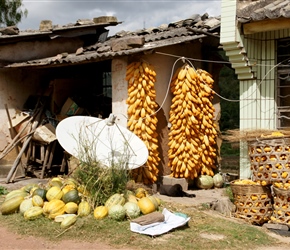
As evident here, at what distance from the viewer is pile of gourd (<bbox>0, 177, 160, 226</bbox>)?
714 cm

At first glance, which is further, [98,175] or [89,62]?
[89,62]

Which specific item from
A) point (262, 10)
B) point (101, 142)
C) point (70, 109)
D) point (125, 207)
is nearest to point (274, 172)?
point (125, 207)

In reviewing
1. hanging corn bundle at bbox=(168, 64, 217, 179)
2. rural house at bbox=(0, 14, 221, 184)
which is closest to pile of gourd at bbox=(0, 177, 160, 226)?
Answer: hanging corn bundle at bbox=(168, 64, 217, 179)

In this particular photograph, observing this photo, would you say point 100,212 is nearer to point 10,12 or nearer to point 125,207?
point 125,207

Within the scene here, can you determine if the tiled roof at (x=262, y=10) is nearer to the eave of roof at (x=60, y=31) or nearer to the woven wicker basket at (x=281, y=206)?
the woven wicker basket at (x=281, y=206)

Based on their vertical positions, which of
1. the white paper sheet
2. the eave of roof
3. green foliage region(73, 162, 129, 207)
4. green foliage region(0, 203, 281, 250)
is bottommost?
green foliage region(0, 203, 281, 250)

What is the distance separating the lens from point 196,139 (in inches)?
410

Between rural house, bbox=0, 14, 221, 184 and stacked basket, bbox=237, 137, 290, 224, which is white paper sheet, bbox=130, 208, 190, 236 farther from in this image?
rural house, bbox=0, 14, 221, 184

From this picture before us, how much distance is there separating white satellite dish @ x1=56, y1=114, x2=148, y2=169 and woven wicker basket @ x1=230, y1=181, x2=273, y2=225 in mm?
2009

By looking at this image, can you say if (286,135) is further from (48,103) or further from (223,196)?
(48,103)

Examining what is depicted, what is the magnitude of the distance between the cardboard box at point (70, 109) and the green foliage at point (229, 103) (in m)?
8.87

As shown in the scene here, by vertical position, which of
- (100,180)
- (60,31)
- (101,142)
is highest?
(60,31)

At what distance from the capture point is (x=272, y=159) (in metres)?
A: 7.97

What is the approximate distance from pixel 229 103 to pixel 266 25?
44.2 ft
